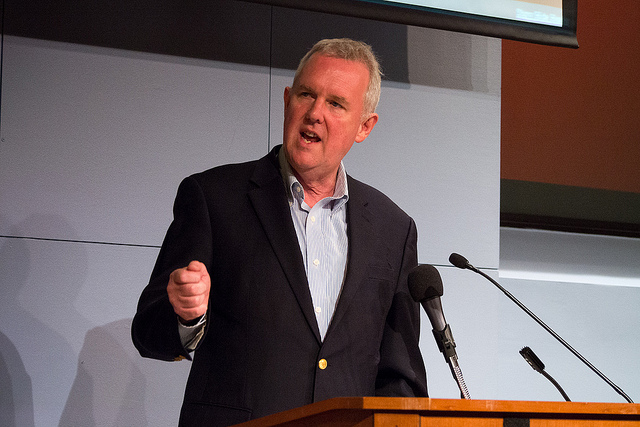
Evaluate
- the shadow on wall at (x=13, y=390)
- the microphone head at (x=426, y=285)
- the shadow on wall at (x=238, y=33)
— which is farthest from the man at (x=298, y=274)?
the shadow on wall at (x=13, y=390)

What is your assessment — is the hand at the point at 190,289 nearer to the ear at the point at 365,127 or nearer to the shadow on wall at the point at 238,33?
the ear at the point at 365,127

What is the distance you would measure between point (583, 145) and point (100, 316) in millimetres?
2718

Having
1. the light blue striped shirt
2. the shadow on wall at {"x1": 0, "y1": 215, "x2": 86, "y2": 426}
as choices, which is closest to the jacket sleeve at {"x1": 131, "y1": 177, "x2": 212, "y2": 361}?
the light blue striped shirt

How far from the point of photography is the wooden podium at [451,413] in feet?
3.05

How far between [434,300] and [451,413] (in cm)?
52

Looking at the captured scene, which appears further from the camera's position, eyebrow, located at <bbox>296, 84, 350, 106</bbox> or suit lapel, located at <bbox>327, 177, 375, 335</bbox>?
eyebrow, located at <bbox>296, 84, 350, 106</bbox>

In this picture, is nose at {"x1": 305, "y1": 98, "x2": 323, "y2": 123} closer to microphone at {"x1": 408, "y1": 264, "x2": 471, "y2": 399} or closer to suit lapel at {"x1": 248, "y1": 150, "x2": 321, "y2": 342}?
suit lapel at {"x1": 248, "y1": 150, "x2": 321, "y2": 342}

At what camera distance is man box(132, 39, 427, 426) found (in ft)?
5.29

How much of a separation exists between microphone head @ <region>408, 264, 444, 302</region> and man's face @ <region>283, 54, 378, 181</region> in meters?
0.50

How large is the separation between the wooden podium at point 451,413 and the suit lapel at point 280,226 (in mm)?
613

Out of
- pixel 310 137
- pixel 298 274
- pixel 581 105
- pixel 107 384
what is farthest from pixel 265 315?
pixel 581 105

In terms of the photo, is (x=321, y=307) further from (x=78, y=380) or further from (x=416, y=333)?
(x=78, y=380)

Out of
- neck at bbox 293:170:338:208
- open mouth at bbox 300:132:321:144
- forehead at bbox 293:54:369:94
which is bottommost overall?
neck at bbox 293:170:338:208

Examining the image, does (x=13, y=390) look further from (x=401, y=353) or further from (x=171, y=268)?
(x=401, y=353)
